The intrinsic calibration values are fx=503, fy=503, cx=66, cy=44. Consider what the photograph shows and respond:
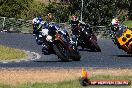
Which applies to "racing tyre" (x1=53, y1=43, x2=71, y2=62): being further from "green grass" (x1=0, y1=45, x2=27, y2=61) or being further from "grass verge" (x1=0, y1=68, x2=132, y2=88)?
"grass verge" (x1=0, y1=68, x2=132, y2=88)

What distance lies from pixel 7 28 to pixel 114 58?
22.2 metres

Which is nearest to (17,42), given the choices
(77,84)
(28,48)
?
(28,48)

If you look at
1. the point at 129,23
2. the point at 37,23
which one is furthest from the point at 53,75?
the point at 129,23

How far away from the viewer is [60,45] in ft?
68.9

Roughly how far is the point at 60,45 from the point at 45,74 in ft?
14.5

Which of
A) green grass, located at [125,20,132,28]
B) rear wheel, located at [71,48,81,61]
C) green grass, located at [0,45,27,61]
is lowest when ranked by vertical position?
green grass, located at [125,20,132,28]

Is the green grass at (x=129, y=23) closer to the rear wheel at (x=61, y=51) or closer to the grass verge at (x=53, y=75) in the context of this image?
the rear wheel at (x=61, y=51)

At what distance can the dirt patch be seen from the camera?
15.3 metres

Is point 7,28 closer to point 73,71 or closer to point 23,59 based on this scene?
point 23,59

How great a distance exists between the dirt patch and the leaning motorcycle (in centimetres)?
305

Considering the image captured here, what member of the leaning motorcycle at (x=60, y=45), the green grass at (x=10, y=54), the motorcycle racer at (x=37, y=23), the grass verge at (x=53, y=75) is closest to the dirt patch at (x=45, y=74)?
the grass verge at (x=53, y=75)

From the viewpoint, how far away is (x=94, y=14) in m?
48.9

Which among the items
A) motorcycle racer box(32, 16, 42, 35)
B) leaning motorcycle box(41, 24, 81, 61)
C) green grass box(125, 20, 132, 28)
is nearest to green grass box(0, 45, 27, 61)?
leaning motorcycle box(41, 24, 81, 61)

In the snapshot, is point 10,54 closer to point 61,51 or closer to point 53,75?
point 61,51
